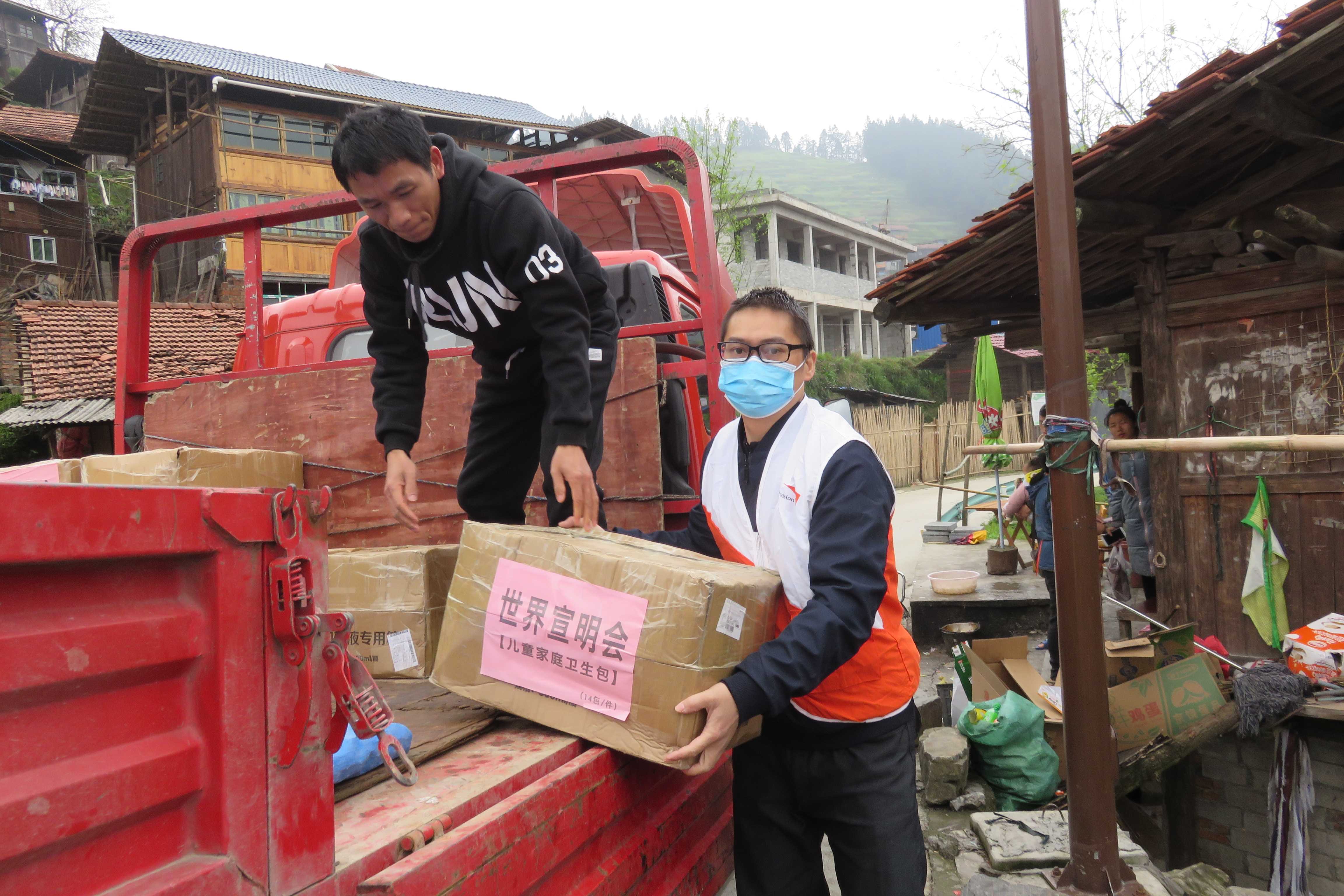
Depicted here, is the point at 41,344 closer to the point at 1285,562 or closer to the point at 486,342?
the point at 486,342

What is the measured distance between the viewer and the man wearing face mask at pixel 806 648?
68.1 inches

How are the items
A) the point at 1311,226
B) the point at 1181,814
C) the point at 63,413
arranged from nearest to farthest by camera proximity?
the point at 1311,226 < the point at 1181,814 < the point at 63,413

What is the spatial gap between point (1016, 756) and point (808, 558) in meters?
3.15

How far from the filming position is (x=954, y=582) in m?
7.45

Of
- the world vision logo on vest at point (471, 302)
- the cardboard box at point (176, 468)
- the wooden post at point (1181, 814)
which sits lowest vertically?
the wooden post at point (1181, 814)

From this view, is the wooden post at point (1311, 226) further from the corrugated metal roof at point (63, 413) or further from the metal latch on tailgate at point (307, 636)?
the corrugated metal roof at point (63, 413)

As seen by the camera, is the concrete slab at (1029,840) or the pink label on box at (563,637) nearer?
the pink label on box at (563,637)

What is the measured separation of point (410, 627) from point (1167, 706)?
4.59 metres

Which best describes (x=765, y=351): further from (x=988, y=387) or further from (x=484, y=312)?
(x=988, y=387)

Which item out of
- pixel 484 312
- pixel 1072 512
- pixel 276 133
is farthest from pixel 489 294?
pixel 276 133

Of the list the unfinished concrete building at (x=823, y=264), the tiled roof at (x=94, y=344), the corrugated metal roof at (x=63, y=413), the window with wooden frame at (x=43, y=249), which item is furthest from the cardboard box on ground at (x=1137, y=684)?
the window with wooden frame at (x=43, y=249)

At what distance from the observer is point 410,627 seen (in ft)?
7.33

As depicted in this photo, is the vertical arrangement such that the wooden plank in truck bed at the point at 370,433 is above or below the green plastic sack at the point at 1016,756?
above

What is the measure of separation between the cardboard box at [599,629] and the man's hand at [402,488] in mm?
476
